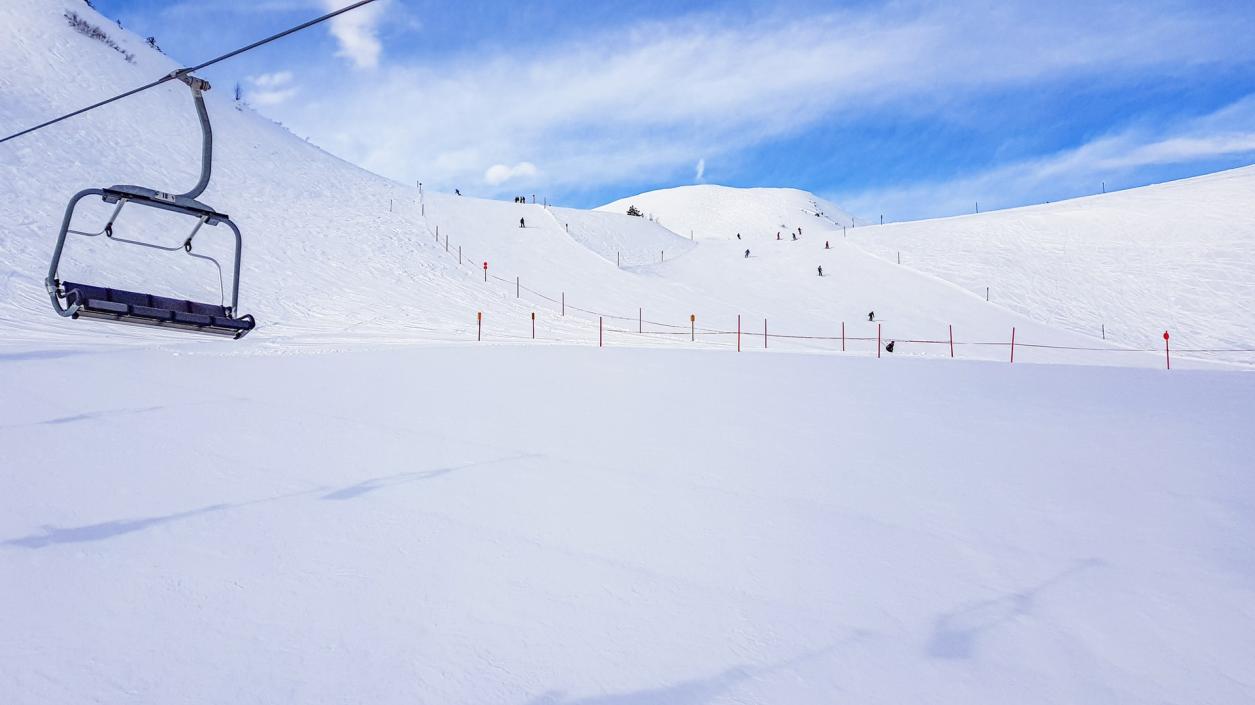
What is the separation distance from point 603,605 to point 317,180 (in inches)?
1505

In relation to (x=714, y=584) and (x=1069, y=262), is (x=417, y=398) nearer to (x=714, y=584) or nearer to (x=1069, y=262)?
(x=714, y=584)

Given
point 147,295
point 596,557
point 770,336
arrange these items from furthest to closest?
point 770,336 < point 147,295 < point 596,557

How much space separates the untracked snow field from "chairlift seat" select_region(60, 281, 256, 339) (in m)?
0.95

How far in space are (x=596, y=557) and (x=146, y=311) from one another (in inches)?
169

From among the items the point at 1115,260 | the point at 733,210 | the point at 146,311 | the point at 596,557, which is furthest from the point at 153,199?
the point at 733,210

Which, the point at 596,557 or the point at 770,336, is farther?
the point at 770,336

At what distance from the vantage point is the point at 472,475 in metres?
5.10

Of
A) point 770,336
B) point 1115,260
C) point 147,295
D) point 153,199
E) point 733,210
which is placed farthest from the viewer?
point 733,210

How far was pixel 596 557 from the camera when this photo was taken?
3.66 meters

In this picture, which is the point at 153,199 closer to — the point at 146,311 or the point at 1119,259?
the point at 146,311

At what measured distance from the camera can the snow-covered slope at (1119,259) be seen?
1229 inches

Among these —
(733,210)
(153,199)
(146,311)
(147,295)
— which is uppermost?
(733,210)

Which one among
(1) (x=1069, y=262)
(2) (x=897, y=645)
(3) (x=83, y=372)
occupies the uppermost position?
(1) (x=1069, y=262)

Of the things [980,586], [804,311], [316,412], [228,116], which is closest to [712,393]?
[316,412]
